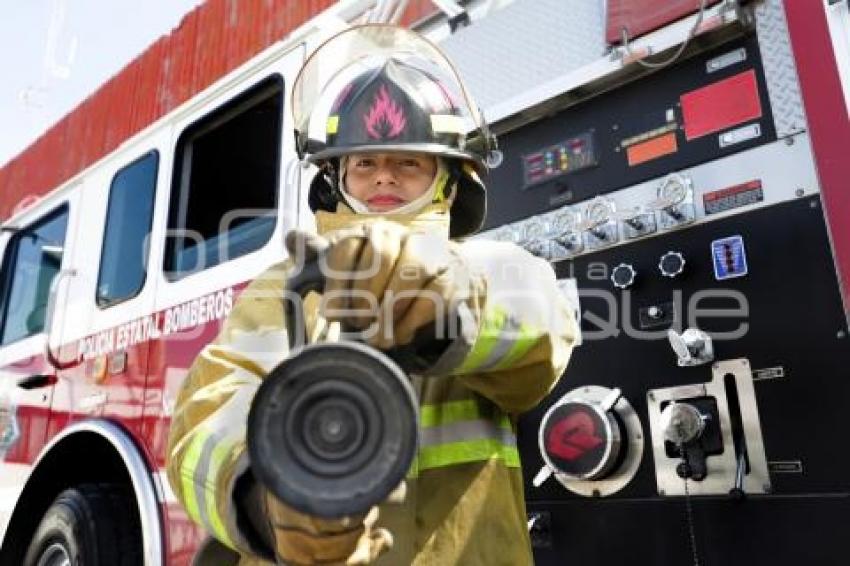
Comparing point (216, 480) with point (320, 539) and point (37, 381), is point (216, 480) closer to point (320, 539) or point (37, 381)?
point (320, 539)

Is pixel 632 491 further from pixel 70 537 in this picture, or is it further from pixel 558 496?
pixel 70 537

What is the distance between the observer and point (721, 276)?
1685 mm

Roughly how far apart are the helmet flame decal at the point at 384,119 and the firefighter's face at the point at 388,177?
0.04 meters

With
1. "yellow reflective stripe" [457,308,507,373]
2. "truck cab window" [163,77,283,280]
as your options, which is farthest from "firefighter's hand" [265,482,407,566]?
"truck cab window" [163,77,283,280]

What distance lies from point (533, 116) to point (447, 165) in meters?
0.81

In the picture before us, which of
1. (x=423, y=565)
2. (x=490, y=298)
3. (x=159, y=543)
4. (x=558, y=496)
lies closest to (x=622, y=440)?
(x=558, y=496)

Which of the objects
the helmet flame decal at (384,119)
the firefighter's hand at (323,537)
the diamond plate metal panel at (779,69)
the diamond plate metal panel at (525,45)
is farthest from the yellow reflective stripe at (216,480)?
the diamond plate metal panel at (525,45)

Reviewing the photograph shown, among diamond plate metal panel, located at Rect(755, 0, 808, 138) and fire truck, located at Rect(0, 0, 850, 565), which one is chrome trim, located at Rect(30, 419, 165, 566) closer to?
fire truck, located at Rect(0, 0, 850, 565)

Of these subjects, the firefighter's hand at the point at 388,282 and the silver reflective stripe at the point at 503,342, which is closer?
the firefighter's hand at the point at 388,282

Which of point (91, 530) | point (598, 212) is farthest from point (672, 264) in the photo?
point (91, 530)

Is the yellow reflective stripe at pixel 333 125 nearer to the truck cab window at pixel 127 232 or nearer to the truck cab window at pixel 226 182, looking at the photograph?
the truck cab window at pixel 226 182

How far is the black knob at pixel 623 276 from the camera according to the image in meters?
1.82

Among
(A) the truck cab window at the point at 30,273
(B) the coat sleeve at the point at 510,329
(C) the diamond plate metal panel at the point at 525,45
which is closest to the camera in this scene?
(B) the coat sleeve at the point at 510,329

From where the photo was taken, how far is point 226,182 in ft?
9.66
